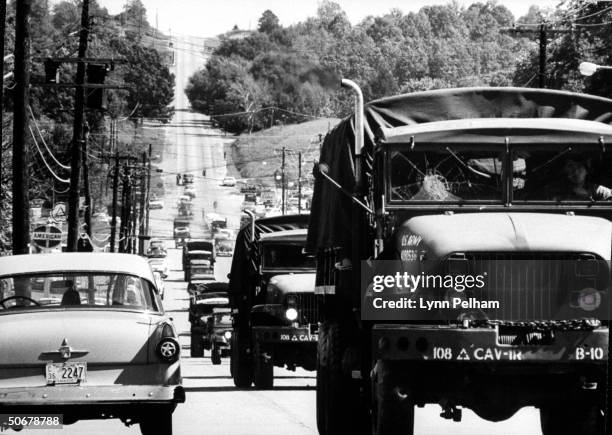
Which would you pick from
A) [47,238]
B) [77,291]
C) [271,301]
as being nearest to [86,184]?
[47,238]

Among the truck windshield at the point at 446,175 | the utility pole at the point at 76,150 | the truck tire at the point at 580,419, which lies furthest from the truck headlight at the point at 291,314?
the utility pole at the point at 76,150

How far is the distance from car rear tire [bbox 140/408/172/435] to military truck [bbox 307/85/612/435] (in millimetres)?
1624

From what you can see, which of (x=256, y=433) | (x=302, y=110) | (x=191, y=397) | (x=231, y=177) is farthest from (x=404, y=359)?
(x=231, y=177)

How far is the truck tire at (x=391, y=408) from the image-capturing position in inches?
465

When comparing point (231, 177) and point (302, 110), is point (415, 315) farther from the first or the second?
point (231, 177)

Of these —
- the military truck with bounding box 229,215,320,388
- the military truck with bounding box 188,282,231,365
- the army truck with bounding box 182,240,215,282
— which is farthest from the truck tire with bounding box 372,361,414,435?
the army truck with bounding box 182,240,215,282

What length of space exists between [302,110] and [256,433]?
131432 millimetres

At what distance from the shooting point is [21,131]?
3328 cm

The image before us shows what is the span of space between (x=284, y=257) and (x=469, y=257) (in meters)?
13.9

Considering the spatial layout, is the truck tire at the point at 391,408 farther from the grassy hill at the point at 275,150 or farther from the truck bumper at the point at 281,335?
the grassy hill at the point at 275,150

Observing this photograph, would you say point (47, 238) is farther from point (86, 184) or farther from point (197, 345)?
point (86, 184)

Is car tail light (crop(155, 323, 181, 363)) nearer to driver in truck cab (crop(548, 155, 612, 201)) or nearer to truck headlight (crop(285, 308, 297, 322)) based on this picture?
driver in truck cab (crop(548, 155, 612, 201))

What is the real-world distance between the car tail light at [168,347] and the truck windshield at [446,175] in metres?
2.37

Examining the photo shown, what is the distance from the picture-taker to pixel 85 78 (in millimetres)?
46438
